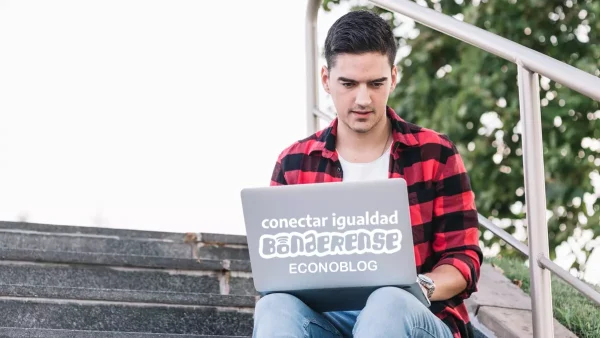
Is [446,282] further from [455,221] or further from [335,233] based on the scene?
[335,233]

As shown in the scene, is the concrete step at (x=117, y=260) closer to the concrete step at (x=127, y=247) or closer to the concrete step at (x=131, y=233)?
the concrete step at (x=127, y=247)

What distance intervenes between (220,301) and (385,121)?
2.27ft

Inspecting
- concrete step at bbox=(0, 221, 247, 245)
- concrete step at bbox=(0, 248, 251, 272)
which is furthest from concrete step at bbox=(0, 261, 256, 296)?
concrete step at bbox=(0, 221, 247, 245)

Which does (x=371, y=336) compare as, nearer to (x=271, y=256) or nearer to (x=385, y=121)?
(x=271, y=256)

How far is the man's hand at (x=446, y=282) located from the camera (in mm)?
2053

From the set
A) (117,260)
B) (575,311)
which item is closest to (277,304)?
(575,311)

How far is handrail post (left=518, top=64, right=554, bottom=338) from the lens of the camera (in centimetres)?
204

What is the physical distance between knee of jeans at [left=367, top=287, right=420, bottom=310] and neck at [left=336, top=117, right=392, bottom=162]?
546 millimetres

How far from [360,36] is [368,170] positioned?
1.05 feet

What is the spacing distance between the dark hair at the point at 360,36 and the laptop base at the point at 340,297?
2.00 feet

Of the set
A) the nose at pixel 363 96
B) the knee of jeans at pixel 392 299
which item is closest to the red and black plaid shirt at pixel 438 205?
the nose at pixel 363 96

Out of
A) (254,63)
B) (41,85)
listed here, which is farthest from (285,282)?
(41,85)

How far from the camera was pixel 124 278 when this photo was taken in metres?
2.90

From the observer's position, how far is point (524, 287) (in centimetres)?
284
